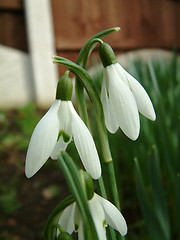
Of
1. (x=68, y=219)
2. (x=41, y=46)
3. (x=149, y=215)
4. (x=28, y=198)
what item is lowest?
(x=28, y=198)

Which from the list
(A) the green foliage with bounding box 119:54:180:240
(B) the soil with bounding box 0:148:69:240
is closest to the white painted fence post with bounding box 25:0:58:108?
(B) the soil with bounding box 0:148:69:240

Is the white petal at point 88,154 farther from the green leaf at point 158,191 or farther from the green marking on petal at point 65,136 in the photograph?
the green leaf at point 158,191

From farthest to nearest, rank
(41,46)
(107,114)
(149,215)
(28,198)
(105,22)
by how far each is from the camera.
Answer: (105,22), (41,46), (28,198), (149,215), (107,114)

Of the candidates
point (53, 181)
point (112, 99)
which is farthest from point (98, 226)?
point (53, 181)

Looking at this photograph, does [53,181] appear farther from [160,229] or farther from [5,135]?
[160,229]

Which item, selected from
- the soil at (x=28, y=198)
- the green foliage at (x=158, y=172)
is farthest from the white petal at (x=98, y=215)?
the soil at (x=28, y=198)

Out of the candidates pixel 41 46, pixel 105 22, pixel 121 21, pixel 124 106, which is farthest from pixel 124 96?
pixel 121 21

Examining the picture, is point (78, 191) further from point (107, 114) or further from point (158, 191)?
point (158, 191)
